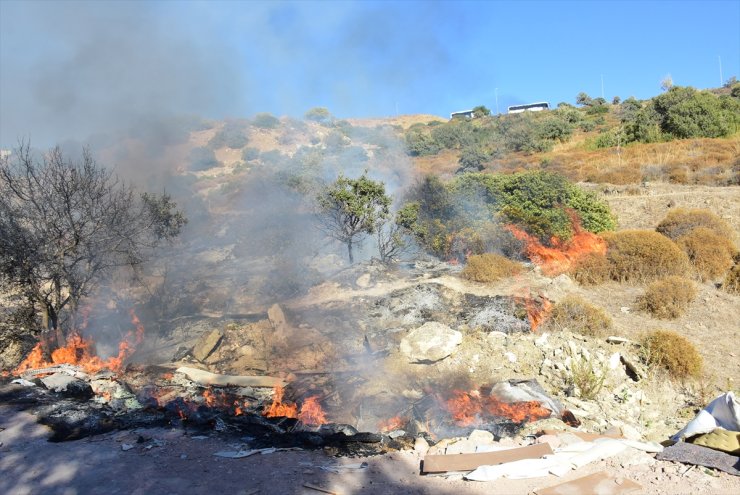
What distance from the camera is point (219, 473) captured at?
3900mm

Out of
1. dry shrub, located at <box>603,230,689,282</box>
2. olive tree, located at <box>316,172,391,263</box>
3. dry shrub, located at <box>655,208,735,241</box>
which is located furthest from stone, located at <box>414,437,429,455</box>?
dry shrub, located at <box>655,208,735,241</box>

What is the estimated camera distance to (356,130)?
31.7 metres

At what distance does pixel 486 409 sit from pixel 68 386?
201 inches

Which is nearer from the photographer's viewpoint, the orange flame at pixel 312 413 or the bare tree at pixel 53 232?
the orange flame at pixel 312 413

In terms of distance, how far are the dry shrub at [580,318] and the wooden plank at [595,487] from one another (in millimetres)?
4005

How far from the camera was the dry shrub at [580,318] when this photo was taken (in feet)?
23.9

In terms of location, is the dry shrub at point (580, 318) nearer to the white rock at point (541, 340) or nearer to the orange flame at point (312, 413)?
the white rock at point (541, 340)

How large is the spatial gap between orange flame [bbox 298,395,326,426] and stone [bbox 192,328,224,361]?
2.08 m

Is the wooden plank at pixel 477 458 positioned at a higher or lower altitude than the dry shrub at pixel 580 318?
lower

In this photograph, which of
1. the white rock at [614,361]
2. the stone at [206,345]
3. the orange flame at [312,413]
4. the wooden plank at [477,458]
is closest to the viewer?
the wooden plank at [477,458]

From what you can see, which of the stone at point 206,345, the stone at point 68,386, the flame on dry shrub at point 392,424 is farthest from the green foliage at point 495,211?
the stone at point 68,386

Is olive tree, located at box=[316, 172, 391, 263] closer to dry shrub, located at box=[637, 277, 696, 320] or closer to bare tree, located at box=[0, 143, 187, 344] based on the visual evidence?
bare tree, located at box=[0, 143, 187, 344]

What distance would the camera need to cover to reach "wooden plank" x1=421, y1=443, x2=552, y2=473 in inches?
152

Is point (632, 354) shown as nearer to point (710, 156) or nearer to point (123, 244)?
point (123, 244)
